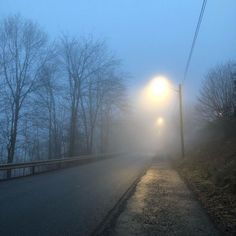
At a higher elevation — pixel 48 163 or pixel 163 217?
pixel 48 163

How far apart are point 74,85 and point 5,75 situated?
13.7 metres

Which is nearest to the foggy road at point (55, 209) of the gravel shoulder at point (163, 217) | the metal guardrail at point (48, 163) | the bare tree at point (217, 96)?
the gravel shoulder at point (163, 217)

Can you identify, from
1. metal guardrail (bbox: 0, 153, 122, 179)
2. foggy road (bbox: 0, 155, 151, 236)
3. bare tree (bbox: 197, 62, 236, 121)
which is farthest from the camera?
bare tree (bbox: 197, 62, 236, 121)

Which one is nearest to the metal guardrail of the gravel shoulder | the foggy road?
the foggy road

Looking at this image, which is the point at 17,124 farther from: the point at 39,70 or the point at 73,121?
the point at 73,121

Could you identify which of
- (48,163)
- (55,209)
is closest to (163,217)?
(55,209)

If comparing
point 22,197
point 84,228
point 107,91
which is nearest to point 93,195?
point 22,197

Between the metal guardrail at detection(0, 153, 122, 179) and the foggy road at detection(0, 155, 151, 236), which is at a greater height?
the metal guardrail at detection(0, 153, 122, 179)

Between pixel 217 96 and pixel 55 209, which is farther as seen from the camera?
pixel 217 96

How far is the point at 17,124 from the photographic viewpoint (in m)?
35.3

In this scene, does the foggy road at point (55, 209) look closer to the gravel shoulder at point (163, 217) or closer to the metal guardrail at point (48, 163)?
the gravel shoulder at point (163, 217)

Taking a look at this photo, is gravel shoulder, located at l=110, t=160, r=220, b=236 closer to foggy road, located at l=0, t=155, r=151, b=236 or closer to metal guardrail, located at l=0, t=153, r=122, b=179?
foggy road, located at l=0, t=155, r=151, b=236

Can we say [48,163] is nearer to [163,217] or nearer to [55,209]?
[55,209]

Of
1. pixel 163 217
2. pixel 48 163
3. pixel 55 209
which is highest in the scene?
pixel 48 163
